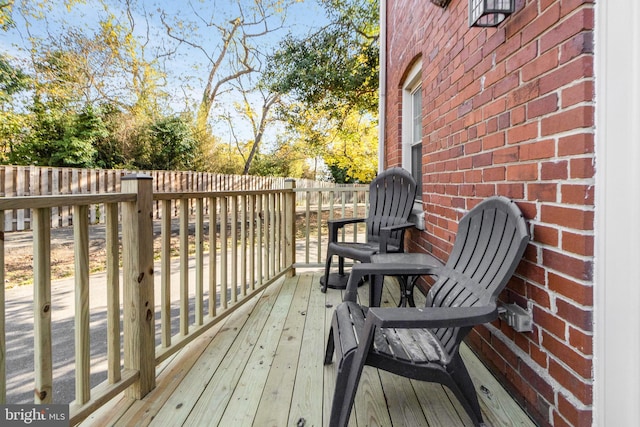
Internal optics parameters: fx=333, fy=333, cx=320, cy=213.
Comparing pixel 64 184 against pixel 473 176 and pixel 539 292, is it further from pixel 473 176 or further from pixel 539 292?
pixel 539 292

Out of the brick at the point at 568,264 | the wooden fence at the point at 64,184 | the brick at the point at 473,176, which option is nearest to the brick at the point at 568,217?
the brick at the point at 568,264

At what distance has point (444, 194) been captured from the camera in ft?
7.53

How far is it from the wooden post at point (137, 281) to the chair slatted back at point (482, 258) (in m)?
1.33

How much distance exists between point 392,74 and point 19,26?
12055mm

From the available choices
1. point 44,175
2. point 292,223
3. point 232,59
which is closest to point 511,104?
point 292,223

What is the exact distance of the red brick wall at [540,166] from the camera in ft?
3.42

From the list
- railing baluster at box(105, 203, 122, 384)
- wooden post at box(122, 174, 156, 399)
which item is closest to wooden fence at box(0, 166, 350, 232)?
wooden post at box(122, 174, 156, 399)

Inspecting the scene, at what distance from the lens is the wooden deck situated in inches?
52.7

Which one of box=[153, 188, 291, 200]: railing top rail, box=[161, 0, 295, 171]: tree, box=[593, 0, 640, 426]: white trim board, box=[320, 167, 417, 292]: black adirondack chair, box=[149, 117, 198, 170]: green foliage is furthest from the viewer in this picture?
box=[161, 0, 295, 171]: tree

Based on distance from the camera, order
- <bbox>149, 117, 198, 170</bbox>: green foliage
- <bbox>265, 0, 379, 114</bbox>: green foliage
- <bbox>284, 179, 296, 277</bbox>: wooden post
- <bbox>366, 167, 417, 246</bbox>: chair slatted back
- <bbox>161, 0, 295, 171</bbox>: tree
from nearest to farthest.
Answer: <bbox>366, 167, 417, 246</bbox>: chair slatted back, <bbox>284, 179, 296, 277</bbox>: wooden post, <bbox>265, 0, 379, 114</bbox>: green foliage, <bbox>149, 117, 198, 170</bbox>: green foliage, <bbox>161, 0, 295, 171</bbox>: tree

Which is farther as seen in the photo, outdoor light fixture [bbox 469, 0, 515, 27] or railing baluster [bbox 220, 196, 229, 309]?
railing baluster [bbox 220, 196, 229, 309]

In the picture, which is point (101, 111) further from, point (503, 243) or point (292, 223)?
point (503, 243)

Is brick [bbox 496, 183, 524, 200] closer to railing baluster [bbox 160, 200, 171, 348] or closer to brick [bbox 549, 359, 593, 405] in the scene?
brick [bbox 549, 359, 593, 405]

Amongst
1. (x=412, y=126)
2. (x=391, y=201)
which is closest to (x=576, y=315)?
(x=391, y=201)
